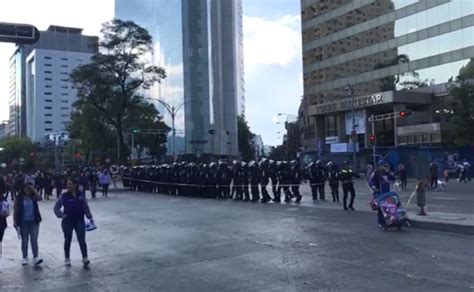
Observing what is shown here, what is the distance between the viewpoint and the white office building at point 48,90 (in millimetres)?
160000

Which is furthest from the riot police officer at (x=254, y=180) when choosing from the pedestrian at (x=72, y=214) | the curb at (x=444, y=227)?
the pedestrian at (x=72, y=214)

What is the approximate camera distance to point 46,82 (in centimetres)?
16562

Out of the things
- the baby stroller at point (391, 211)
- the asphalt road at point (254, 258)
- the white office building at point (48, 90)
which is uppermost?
the white office building at point (48, 90)

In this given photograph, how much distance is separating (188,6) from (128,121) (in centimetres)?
3983

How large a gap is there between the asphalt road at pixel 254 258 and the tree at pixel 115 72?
119 ft

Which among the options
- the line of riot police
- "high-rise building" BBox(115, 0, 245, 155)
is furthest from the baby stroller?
"high-rise building" BBox(115, 0, 245, 155)

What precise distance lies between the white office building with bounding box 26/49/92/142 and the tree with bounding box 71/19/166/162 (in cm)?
10508

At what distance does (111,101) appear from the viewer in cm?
5338

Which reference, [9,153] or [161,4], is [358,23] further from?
[9,153]

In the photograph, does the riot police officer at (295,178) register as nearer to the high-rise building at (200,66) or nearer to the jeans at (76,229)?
the jeans at (76,229)

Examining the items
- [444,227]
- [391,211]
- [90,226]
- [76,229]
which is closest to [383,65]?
[444,227]

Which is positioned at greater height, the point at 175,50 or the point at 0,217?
the point at 175,50

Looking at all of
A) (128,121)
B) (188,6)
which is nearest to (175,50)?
(188,6)

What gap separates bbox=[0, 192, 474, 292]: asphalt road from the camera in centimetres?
858
